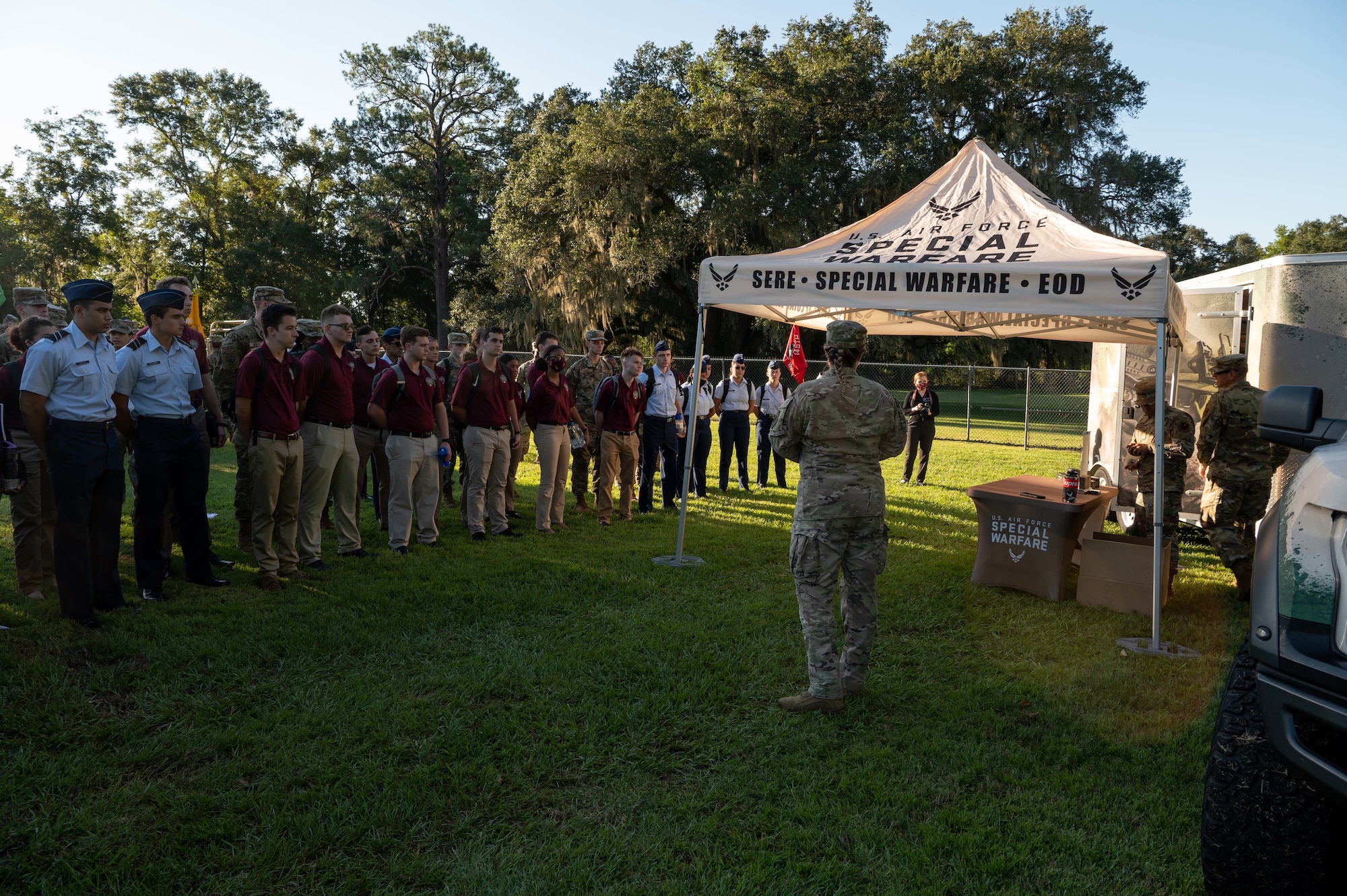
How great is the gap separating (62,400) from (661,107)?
24830 millimetres

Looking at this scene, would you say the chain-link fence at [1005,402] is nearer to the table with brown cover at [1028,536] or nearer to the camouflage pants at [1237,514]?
the table with brown cover at [1028,536]

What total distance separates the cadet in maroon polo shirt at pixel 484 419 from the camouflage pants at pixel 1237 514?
20.5ft

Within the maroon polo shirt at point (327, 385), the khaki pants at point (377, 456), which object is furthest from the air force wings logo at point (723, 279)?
the khaki pants at point (377, 456)

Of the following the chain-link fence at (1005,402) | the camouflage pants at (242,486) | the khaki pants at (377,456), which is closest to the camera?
the camouflage pants at (242,486)

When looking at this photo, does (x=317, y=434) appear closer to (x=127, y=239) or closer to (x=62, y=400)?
(x=62, y=400)

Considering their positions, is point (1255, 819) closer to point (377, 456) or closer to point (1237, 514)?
point (1237, 514)

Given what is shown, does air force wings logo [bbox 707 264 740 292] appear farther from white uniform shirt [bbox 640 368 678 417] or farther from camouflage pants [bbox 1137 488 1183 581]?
camouflage pants [bbox 1137 488 1183 581]

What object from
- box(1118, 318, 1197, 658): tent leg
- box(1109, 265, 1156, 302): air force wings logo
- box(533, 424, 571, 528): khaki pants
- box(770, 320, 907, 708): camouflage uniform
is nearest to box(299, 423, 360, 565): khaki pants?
box(533, 424, 571, 528): khaki pants

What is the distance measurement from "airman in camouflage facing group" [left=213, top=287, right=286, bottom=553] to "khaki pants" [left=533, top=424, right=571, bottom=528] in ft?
8.72

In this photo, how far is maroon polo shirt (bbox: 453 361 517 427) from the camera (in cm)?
806

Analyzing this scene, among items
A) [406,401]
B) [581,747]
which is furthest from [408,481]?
[581,747]

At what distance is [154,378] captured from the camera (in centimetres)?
564

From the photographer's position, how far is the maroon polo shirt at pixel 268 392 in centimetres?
599

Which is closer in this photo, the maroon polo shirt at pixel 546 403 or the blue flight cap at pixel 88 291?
the blue flight cap at pixel 88 291
